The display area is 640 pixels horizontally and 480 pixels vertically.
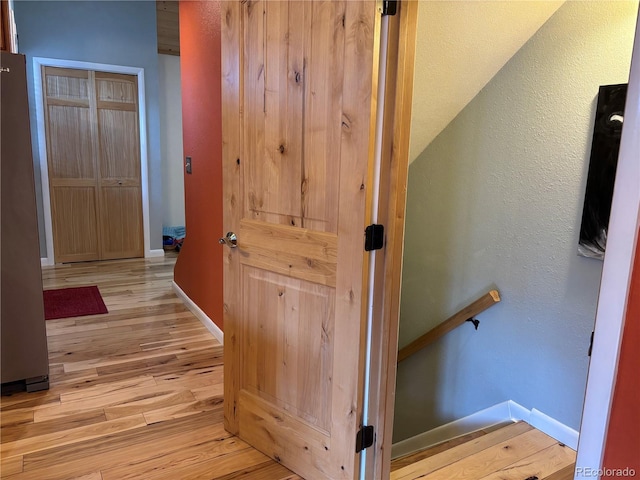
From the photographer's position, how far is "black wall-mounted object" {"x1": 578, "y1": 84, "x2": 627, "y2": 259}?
185 centimetres

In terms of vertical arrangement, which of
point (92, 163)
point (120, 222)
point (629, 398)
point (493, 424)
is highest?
point (92, 163)

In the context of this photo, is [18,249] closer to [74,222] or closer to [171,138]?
[74,222]

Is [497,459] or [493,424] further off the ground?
[497,459]

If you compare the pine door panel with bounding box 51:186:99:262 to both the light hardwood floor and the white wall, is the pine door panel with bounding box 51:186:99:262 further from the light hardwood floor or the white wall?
the light hardwood floor

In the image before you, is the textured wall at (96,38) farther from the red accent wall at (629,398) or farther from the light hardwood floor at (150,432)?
the red accent wall at (629,398)

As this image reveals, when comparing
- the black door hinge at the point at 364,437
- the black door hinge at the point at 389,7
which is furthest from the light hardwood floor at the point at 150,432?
the black door hinge at the point at 389,7

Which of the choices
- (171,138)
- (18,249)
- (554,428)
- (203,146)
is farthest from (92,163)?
(554,428)

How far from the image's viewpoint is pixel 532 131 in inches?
85.3

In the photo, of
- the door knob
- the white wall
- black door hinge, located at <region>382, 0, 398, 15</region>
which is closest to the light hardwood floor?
the door knob

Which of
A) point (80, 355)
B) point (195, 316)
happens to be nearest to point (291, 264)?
point (80, 355)

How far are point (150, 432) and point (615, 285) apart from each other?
1.94 metres

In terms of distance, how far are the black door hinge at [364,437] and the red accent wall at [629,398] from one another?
78cm

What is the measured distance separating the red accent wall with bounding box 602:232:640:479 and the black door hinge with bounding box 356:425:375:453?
2.57 feet

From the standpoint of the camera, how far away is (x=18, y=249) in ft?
7.18
